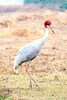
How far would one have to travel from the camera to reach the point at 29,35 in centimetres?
1994

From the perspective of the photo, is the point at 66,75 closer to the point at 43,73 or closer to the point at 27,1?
the point at 43,73

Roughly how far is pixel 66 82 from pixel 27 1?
3297 centimetres

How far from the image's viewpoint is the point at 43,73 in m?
11.0

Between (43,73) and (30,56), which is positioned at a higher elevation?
(30,56)

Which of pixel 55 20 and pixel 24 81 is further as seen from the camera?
pixel 55 20

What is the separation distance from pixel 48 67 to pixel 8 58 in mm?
1953

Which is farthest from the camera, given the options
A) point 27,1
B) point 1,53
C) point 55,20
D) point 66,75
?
point 27,1

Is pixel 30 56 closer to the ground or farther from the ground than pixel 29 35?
farther from the ground

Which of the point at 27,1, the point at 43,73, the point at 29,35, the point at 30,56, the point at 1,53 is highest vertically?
the point at 30,56

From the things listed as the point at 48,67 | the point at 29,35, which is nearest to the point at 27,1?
the point at 29,35

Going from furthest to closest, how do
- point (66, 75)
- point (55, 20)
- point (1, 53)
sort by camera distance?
point (55, 20) → point (1, 53) → point (66, 75)

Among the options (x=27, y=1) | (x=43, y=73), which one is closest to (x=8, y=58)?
(x=43, y=73)

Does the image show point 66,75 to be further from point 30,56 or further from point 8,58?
point 8,58

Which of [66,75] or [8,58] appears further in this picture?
[8,58]
